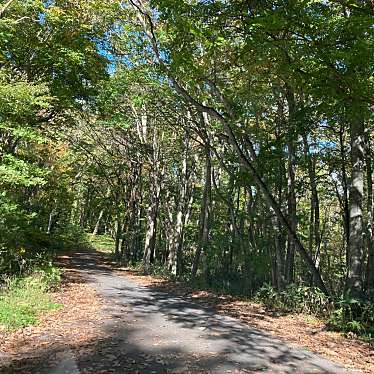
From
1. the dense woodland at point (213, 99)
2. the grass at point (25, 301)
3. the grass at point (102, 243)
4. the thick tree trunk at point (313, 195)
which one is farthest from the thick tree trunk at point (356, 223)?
the grass at point (102, 243)

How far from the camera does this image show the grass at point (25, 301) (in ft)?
24.4

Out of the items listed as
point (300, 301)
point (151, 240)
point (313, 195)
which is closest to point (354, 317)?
point (300, 301)

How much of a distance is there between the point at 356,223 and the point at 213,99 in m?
6.84

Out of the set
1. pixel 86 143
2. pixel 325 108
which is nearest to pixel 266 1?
pixel 325 108

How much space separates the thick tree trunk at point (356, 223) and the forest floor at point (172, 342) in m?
1.35

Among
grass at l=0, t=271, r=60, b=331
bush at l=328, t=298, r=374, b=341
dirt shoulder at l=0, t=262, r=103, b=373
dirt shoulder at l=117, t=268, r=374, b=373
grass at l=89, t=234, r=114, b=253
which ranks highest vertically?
grass at l=89, t=234, r=114, b=253

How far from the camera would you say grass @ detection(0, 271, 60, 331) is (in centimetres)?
745

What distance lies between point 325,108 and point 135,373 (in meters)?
6.51

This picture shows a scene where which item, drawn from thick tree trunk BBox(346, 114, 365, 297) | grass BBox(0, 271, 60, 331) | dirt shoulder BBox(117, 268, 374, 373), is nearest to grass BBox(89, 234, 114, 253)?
grass BBox(0, 271, 60, 331)

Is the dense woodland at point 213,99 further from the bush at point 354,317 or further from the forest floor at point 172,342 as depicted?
the forest floor at point 172,342

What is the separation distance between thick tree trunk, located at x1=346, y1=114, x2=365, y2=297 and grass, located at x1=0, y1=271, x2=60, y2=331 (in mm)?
7092

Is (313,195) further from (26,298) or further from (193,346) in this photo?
(26,298)

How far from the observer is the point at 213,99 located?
14039mm

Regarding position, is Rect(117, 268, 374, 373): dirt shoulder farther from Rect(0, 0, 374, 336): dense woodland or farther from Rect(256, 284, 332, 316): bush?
Rect(0, 0, 374, 336): dense woodland
